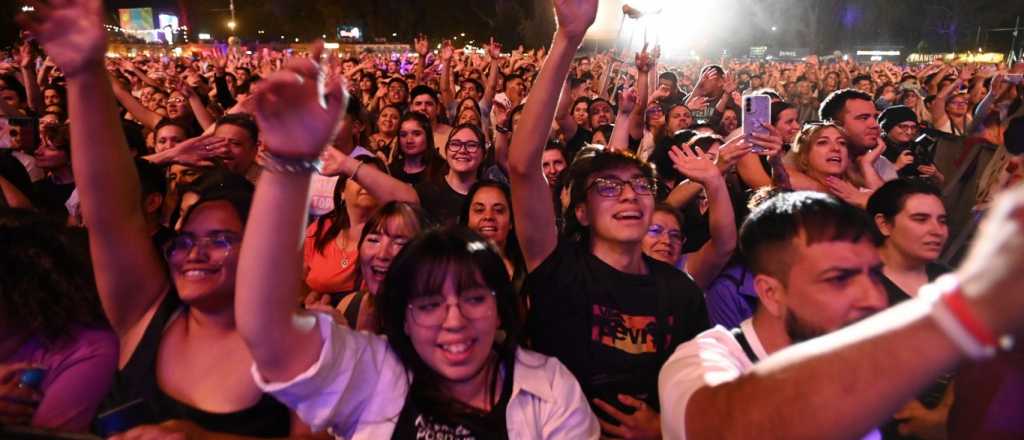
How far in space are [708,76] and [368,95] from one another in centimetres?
464

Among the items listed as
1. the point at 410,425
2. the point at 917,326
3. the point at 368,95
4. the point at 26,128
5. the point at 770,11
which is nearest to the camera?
the point at 917,326

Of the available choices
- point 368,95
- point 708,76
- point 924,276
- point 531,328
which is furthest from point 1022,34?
point 531,328

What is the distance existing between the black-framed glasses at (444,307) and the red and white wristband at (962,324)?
1.22m

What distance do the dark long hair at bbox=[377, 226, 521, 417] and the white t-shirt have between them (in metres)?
0.51

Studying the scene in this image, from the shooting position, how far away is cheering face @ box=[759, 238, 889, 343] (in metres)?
1.68

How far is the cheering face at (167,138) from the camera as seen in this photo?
14.6ft

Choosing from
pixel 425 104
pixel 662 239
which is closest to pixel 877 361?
pixel 662 239

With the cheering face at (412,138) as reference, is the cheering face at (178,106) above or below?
above

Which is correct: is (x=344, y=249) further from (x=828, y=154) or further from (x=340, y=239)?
(x=828, y=154)

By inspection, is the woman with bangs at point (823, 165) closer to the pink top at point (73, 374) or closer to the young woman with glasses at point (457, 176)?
the young woman with glasses at point (457, 176)

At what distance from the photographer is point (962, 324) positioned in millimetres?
911

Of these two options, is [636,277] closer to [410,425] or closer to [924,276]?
[410,425]

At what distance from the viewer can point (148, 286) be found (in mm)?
2070

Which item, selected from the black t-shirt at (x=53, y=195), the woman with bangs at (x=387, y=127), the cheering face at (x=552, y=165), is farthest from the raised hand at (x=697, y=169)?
the black t-shirt at (x=53, y=195)
